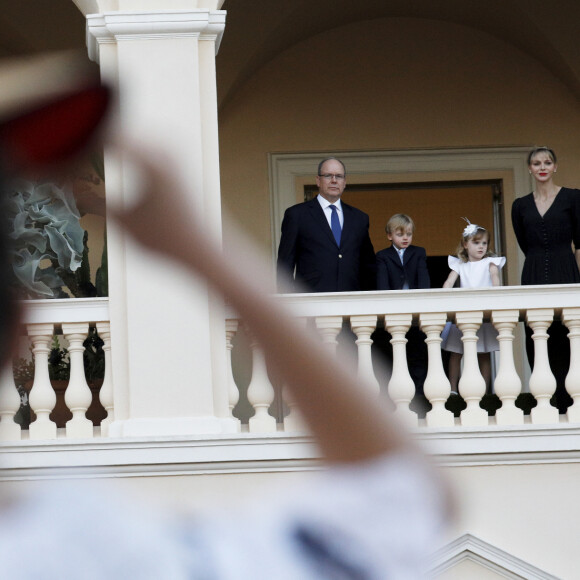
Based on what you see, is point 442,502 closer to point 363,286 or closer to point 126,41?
point 126,41

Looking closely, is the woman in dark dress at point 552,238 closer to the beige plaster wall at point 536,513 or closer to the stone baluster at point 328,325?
the beige plaster wall at point 536,513

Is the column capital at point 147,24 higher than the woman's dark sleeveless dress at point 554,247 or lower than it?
higher

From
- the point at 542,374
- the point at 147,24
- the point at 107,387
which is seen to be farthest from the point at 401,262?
the point at 147,24

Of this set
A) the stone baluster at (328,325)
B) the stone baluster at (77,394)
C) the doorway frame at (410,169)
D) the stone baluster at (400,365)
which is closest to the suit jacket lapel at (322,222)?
the stone baluster at (328,325)

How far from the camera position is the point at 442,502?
1.88 feet

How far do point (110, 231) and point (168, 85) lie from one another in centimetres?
596

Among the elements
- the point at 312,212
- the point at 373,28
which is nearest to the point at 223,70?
the point at 373,28

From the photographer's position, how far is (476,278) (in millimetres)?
7094

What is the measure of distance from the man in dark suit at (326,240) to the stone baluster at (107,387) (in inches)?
42.2

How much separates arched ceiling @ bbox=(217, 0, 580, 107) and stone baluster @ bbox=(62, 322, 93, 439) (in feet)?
12.2

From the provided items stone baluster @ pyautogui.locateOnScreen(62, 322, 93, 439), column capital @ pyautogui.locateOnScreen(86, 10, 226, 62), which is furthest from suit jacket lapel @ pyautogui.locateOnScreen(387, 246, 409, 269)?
stone baluster @ pyautogui.locateOnScreen(62, 322, 93, 439)

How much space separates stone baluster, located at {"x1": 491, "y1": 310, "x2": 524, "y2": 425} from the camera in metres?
6.47

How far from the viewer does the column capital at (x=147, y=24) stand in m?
6.38

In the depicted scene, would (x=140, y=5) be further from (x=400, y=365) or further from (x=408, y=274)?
(x=400, y=365)
